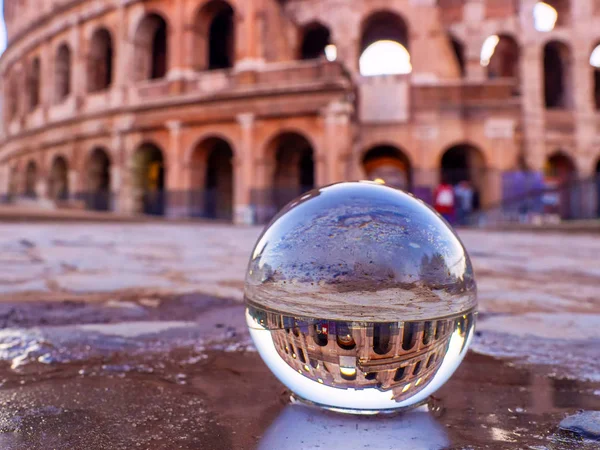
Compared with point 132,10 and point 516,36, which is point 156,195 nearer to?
point 132,10

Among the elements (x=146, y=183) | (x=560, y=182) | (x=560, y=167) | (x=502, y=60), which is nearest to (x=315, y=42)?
(x=502, y=60)

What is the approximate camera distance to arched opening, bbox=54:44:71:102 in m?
20.1

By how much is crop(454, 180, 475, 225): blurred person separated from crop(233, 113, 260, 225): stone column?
22.8 feet

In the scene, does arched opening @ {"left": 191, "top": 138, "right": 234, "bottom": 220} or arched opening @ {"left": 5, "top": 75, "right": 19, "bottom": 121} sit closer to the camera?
arched opening @ {"left": 191, "top": 138, "right": 234, "bottom": 220}

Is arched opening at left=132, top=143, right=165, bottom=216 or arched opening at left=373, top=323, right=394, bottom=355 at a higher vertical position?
arched opening at left=132, top=143, right=165, bottom=216

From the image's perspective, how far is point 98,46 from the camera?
728 inches

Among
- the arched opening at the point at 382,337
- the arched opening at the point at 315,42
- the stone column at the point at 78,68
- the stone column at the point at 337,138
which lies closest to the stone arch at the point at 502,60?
the arched opening at the point at 315,42

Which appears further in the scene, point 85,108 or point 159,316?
point 85,108

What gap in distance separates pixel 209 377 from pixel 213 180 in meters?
18.9

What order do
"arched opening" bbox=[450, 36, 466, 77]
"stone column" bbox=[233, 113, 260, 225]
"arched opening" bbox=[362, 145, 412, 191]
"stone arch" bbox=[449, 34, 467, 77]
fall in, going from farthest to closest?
"arched opening" bbox=[362, 145, 412, 191] < "arched opening" bbox=[450, 36, 466, 77] < "stone arch" bbox=[449, 34, 467, 77] < "stone column" bbox=[233, 113, 260, 225]

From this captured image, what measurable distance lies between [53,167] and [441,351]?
902 inches

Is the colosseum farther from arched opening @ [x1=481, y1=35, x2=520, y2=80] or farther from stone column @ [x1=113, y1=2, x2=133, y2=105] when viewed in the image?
arched opening @ [x1=481, y1=35, x2=520, y2=80]

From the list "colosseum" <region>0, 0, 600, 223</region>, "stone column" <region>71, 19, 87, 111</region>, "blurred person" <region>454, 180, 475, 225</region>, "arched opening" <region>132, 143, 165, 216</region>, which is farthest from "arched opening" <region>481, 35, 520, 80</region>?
"stone column" <region>71, 19, 87, 111</region>

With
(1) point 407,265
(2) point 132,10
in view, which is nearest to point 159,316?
(1) point 407,265
